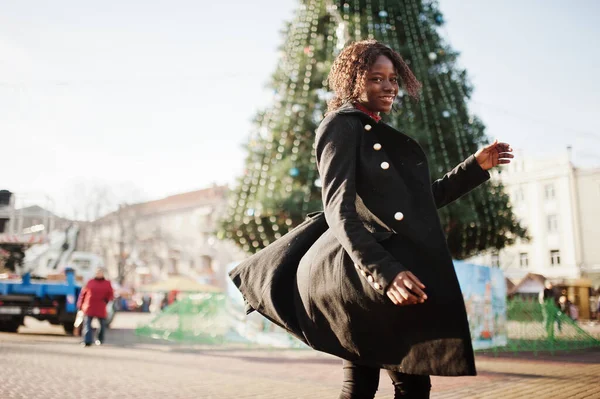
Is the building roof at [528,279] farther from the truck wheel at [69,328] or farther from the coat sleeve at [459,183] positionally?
the coat sleeve at [459,183]

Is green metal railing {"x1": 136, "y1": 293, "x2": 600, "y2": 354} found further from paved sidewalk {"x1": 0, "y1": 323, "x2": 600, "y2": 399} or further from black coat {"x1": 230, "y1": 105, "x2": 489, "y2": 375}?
black coat {"x1": 230, "y1": 105, "x2": 489, "y2": 375}

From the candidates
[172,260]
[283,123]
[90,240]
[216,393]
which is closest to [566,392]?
[216,393]

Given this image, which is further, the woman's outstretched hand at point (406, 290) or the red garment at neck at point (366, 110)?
the red garment at neck at point (366, 110)

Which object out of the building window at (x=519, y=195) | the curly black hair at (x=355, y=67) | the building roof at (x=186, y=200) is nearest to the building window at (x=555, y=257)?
the building window at (x=519, y=195)

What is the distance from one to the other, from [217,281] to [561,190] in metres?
33.7

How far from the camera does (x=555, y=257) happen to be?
42.3 metres

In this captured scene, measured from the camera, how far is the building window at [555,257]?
42.1m

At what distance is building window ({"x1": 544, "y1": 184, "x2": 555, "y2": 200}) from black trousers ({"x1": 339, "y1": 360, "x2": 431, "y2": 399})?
1760 inches

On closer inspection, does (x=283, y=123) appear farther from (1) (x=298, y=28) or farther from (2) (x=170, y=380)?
(2) (x=170, y=380)

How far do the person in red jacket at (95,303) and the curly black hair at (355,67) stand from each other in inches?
392

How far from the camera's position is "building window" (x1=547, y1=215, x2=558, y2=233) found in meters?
42.4

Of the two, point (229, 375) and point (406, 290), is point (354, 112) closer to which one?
point (406, 290)

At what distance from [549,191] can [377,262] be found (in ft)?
148

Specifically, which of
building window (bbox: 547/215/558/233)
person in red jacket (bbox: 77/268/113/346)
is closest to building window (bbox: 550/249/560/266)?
building window (bbox: 547/215/558/233)
